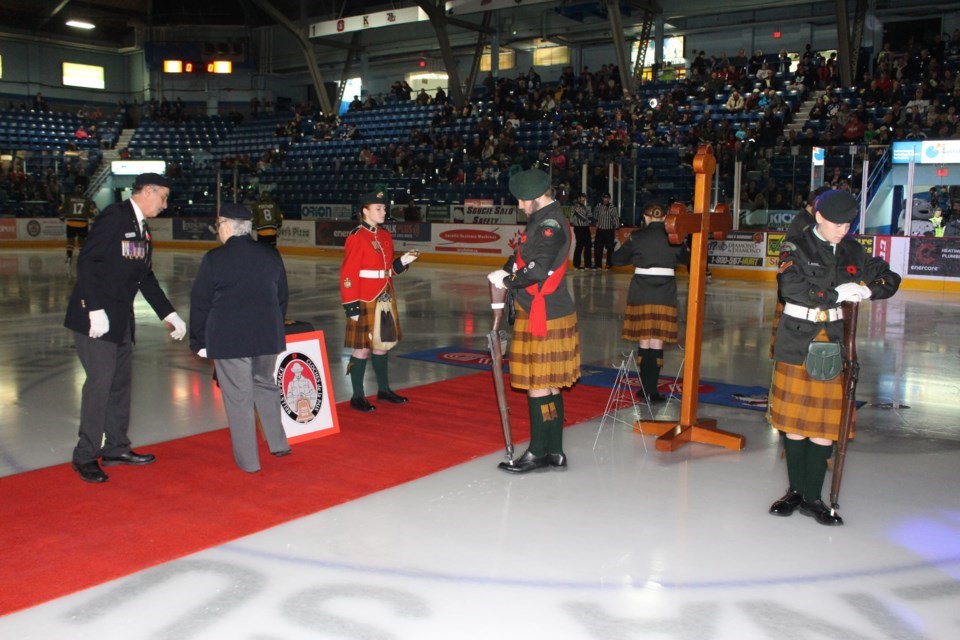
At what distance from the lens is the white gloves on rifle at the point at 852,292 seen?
417cm

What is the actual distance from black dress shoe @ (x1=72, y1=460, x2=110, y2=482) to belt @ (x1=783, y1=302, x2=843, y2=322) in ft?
12.5

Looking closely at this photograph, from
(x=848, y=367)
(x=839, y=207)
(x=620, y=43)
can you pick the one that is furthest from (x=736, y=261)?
(x=839, y=207)

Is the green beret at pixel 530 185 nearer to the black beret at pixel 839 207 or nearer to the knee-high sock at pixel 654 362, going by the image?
the black beret at pixel 839 207

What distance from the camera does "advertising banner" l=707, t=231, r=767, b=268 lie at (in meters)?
19.1

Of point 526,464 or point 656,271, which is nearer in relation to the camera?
point 526,464

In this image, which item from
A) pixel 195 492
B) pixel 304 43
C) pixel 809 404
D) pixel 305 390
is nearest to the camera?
pixel 809 404

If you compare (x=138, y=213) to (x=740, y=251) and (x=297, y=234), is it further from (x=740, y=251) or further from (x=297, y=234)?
(x=297, y=234)

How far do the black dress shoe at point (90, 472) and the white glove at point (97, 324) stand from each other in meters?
0.76

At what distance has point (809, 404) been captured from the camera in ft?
14.2

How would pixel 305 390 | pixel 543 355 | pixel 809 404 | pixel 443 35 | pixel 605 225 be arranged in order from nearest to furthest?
pixel 809 404 < pixel 543 355 < pixel 305 390 < pixel 605 225 < pixel 443 35

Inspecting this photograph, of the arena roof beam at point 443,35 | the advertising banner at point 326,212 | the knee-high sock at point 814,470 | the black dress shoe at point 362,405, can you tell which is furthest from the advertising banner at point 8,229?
the knee-high sock at point 814,470

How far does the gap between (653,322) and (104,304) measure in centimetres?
401

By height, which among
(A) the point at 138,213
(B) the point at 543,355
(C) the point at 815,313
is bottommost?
(B) the point at 543,355

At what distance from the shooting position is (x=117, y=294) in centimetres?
504
